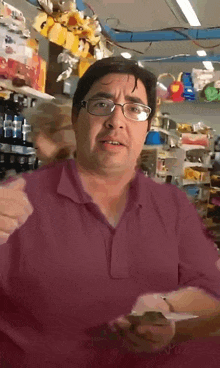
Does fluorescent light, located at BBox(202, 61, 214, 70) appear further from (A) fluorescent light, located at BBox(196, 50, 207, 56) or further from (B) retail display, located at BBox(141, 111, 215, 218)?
(B) retail display, located at BBox(141, 111, 215, 218)

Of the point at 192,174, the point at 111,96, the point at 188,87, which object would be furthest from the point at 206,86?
the point at 111,96

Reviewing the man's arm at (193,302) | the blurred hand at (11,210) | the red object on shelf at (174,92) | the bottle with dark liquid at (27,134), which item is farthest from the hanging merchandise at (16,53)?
the man's arm at (193,302)

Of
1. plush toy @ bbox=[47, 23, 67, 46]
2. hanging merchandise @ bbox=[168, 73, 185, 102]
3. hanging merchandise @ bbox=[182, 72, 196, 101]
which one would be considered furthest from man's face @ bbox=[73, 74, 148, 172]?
hanging merchandise @ bbox=[182, 72, 196, 101]

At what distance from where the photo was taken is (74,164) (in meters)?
0.78

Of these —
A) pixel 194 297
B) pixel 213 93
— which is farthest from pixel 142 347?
pixel 213 93

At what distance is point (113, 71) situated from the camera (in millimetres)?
730

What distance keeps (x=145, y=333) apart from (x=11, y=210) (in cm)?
28

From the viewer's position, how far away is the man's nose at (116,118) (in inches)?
28.1

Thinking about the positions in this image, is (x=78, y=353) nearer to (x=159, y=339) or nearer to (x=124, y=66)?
(x=159, y=339)

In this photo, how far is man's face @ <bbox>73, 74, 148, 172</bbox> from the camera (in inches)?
28.1

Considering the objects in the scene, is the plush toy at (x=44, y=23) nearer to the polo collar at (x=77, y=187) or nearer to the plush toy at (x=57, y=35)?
the plush toy at (x=57, y=35)

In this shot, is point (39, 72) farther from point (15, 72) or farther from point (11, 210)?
point (11, 210)

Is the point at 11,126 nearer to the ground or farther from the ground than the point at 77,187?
farther from the ground

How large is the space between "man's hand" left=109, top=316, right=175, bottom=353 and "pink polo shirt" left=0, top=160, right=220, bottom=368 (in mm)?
47
